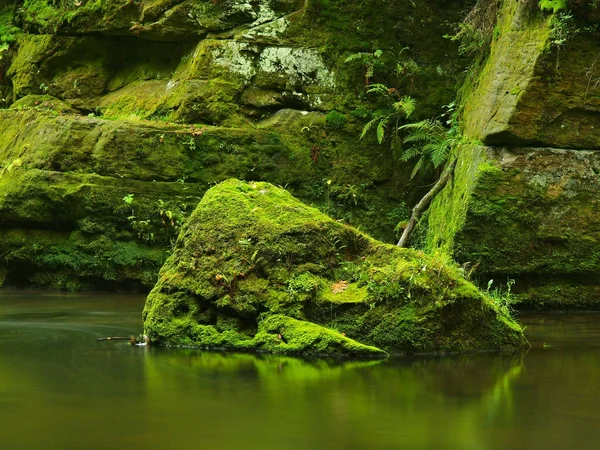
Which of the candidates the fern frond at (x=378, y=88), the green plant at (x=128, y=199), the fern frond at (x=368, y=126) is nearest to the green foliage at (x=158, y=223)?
the green plant at (x=128, y=199)

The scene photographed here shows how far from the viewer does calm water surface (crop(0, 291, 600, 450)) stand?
4.71 m

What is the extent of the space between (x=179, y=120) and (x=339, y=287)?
767cm

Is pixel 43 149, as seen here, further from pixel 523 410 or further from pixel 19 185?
pixel 523 410

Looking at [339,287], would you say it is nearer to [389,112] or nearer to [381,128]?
[381,128]

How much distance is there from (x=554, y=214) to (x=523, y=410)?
6.57 meters

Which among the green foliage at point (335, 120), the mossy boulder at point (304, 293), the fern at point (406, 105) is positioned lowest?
the mossy boulder at point (304, 293)

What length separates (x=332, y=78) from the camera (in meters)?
15.5

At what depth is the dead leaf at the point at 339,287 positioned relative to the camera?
27.3ft

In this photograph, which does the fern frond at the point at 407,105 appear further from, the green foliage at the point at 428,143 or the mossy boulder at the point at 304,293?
the mossy boulder at the point at 304,293

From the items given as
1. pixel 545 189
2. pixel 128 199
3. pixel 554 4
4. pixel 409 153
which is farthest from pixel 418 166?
pixel 128 199

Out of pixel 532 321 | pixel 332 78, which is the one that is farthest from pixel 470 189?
pixel 332 78

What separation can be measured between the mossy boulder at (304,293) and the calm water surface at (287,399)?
0.35 metres

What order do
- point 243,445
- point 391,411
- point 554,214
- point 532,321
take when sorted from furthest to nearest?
point 554,214, point 532,321, point 391,411, point 243,445

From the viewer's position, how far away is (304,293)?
816 centimetres
